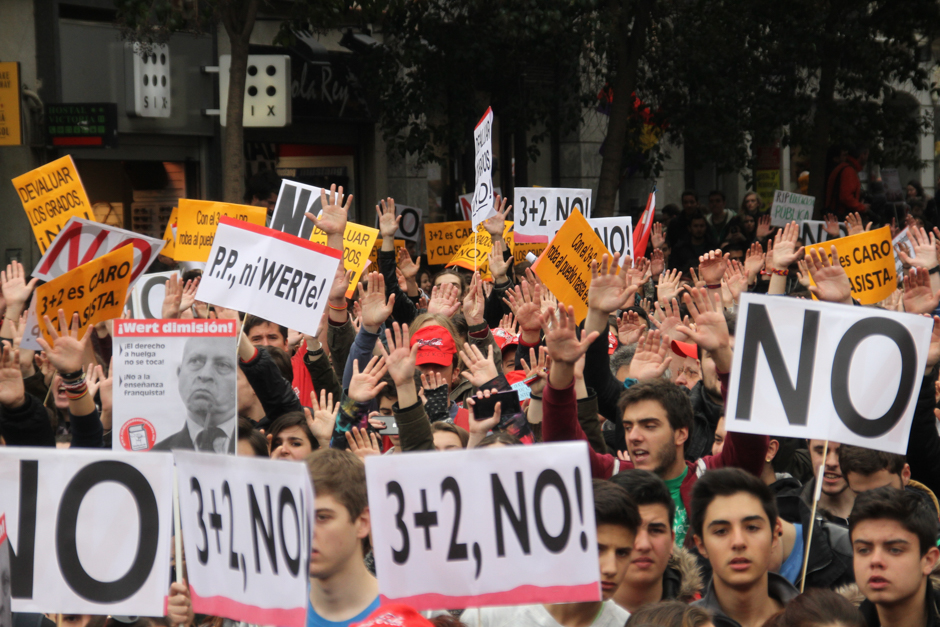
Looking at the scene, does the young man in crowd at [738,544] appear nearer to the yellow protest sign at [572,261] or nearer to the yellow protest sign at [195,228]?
the yellow protest sign at [572,261]

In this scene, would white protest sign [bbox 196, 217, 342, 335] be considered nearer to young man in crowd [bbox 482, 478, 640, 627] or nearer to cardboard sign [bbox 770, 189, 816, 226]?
young man in crowd [bbox 482, 478, 640, 627]

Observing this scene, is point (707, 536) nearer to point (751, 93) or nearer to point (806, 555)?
point (806, 555)

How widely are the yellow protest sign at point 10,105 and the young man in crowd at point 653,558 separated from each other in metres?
9.65

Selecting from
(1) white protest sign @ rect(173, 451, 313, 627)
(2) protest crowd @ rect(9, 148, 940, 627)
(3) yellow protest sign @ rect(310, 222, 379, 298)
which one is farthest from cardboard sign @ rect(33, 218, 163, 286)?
(1) white protest sign @ rect(173, 451, 313, 627)

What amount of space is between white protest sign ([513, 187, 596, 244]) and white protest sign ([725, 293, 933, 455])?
18.2 ft

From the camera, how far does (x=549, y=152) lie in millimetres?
21094

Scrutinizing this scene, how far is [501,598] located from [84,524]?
127 cm

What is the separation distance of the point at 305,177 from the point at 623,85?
4.42 meters

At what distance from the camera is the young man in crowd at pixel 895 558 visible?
3.80 meters

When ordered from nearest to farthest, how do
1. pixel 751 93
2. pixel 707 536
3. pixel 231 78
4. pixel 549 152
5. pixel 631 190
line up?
1. pixel 707 536
2. pixel 231 78
3. pixel 751 93
4. pixel 549 152
5. pixel 631 190

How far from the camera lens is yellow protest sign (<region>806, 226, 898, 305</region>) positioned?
754cm

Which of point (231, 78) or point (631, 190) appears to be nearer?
point (231, 78)

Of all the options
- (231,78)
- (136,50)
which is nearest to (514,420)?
(231,78)

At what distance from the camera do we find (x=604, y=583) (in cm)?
380
